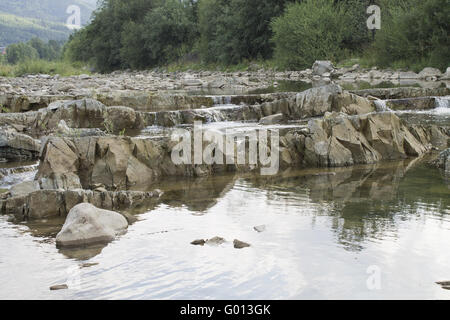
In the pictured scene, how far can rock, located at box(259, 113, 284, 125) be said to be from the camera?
16.6m

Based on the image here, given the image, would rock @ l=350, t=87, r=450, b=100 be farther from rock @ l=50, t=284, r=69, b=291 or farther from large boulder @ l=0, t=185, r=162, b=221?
rock @ l=50, t=284, r=69, b=291

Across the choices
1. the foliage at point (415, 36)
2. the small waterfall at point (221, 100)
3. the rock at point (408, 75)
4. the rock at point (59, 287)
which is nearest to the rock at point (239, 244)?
the rock at point (59, 287)

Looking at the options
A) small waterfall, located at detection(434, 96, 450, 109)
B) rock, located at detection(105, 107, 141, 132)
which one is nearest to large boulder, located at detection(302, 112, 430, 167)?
rock, located at detection(105, 107, 141, 132)

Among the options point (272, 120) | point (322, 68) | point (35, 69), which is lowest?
point (272, 120)

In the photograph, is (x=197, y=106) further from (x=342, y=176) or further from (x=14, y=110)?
(x=342, y=176)

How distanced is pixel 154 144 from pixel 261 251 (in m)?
5.09

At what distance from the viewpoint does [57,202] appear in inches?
284

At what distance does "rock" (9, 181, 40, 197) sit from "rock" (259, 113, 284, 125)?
9396 mm

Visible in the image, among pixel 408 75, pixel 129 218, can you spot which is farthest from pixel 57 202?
pixel 408 75

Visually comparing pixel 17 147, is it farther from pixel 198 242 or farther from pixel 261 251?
pixel 261 251

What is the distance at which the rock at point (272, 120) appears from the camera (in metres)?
16.6

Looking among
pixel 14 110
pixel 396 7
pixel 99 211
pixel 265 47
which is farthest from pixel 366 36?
pixel 99 211

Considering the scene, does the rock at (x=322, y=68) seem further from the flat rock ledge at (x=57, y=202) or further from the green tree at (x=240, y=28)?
the flat rock ledge at (x=57, y=202)

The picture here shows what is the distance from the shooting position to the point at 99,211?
21.2ft
